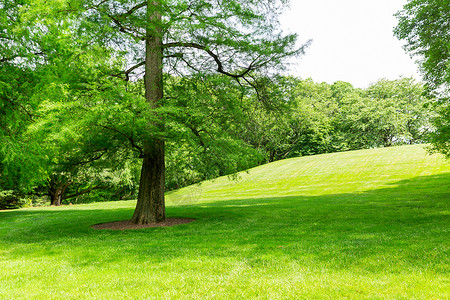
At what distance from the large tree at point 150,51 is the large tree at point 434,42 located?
18.4 feet

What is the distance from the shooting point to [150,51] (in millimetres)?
11523

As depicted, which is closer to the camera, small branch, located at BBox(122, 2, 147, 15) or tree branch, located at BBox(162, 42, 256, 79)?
small branch, located at BBox(122, 2, 147, 15)

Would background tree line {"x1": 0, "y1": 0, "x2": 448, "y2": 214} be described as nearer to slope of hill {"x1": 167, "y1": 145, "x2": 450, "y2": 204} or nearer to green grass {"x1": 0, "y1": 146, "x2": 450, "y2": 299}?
green grass {"x1": 0, "y1": 146, "x2": 450, "y2": 299}

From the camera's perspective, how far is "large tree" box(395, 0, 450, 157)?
458 inches

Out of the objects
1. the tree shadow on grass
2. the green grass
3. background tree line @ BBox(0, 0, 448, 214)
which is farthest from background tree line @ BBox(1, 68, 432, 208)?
the green grass

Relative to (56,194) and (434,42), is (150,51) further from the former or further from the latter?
(56,194)

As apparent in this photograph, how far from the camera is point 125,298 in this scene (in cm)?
428

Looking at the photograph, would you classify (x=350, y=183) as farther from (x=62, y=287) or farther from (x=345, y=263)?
(x=62, y=287)

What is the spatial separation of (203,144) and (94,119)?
153 inches

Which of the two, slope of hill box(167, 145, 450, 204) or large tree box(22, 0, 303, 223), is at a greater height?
large tree box(22, 0, 303, 223)

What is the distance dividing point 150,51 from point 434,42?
37.5 feet

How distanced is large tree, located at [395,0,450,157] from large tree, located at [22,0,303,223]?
561cm

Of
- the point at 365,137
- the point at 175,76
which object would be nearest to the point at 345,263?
the point at 175,76

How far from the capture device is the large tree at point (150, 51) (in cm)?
886
